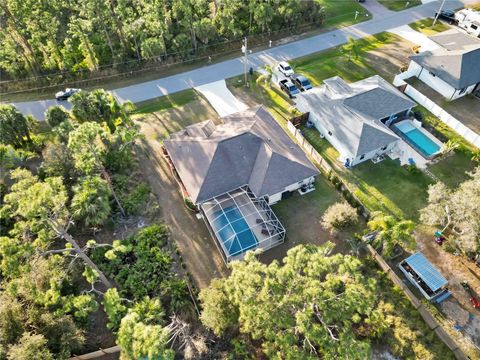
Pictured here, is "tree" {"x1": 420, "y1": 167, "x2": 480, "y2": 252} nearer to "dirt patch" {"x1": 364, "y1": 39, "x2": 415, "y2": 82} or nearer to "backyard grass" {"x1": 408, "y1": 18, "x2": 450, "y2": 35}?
"dirt patch" {"x1": 364, "y1": 39, "x2": 415, "y2": 82}

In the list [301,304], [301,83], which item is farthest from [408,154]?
[301,304]

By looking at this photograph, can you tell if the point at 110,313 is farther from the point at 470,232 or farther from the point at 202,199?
the point at 470,232

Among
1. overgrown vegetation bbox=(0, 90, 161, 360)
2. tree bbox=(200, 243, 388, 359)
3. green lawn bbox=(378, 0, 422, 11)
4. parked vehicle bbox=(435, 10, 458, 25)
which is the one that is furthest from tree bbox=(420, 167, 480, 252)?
green lawn bbox=(378, 0, 422, 11)

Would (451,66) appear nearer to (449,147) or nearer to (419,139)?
(419,139)

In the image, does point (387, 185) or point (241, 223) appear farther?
point (387, 185)

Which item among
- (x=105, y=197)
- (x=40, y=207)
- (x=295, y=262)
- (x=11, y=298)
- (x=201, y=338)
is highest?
(x=40, y=207)

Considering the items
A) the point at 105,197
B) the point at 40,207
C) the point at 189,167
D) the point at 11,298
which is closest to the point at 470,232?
the point at 189,167
